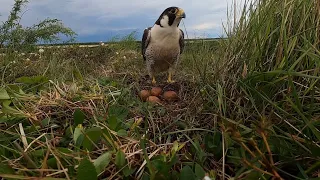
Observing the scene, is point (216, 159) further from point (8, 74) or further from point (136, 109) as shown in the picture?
point (8, 74)

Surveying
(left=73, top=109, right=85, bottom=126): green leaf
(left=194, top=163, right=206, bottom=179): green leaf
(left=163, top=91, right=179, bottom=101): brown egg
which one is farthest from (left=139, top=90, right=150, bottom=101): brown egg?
(left=194, top=163, right=206, bottom=179): green leaf

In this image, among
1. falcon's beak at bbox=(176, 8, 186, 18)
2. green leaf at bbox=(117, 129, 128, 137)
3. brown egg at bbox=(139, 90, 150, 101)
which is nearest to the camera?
green leaf at bbox=(117, 129, 128, 137)

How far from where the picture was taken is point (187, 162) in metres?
1.27

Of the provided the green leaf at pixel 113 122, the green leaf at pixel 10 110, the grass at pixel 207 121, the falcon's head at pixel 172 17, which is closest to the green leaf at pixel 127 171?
the grass at pixel 207 121

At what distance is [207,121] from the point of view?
1.54m

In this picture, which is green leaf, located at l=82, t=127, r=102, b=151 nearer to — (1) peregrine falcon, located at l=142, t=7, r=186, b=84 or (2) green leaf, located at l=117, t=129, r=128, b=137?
(2) green leaf, located at l=117, t=129, r=128, b=137

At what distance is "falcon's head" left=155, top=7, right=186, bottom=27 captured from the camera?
11.4 ft

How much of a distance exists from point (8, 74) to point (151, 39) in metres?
1.28

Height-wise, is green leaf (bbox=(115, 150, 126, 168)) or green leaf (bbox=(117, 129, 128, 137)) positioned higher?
green leaf (bbox=(117, 129, 128, 137))

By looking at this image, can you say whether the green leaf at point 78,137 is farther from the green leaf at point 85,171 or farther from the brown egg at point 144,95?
the brown egg at point 144,95

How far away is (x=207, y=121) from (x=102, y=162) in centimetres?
54

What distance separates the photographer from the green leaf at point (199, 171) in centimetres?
114

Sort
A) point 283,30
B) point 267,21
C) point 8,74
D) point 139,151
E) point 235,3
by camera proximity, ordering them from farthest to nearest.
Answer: point 8,74 → point 235,3 → point 267,21 → point 283,30 → point 139,151

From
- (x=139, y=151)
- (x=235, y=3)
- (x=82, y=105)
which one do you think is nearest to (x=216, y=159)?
(x=139, y=151)
